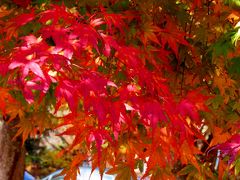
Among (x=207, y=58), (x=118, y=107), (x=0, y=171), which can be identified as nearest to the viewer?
(x=118, y=107)

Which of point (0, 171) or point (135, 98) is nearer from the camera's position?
point (135, 98)

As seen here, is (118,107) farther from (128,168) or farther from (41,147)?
(41,147)

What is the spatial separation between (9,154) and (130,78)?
2485 mm

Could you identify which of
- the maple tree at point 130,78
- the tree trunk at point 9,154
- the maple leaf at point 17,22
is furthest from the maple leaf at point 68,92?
the tree trunk at point 9,154

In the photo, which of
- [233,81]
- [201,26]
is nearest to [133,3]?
[201,26]

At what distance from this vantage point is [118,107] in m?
2.40

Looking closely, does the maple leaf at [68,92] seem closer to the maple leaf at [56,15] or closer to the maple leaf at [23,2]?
the maple leaf at [56,15]

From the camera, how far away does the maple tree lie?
7.59 ft

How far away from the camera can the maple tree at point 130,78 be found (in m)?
2.31

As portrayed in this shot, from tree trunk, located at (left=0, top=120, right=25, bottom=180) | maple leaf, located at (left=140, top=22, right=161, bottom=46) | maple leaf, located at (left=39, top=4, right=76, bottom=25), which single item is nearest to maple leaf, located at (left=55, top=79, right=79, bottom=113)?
maple leaf, located at (left=39, top=4, right=76, bottom=25)

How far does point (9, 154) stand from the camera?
492 centimetres

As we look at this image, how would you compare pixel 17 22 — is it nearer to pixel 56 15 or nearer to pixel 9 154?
pixel 56 15

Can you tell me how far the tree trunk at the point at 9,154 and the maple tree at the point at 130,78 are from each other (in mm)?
1079

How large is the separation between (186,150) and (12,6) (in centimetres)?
198
